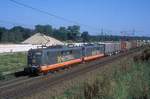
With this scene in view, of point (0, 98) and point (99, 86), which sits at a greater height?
point (99, 86)

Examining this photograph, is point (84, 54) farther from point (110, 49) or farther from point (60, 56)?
point (110, 49)

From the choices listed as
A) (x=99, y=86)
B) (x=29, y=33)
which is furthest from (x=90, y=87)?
(x=29, y=33)

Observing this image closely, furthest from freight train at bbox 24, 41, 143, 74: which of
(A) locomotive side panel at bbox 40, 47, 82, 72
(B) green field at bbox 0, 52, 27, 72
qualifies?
(B) green field at bbox 0, 52, 27, 72

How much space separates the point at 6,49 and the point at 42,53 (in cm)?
3601

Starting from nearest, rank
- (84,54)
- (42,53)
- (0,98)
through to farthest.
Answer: (0,98) → (42,53) → (84,54)

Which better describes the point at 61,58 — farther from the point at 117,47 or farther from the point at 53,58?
the point at 117,47

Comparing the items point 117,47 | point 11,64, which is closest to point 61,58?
point 11,64

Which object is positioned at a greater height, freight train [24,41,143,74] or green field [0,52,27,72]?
freight train [24,41,143,74]

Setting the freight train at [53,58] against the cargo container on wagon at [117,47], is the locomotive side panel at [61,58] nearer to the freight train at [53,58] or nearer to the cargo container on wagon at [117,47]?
the freight train at [53,58]

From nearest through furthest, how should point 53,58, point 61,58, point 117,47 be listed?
point 53,58 → point 61,58 → point 117,47

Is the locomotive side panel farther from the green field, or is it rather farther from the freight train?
the green field

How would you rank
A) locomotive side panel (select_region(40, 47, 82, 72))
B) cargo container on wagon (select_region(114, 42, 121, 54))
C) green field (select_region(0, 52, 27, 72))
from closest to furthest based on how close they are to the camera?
locomotive side panel (select_region(40, 47, 82, 72)) → green field (select_region(0, 52, 27, 72)) → cargo container on wagon (select_region(114, 42, 121, 54))

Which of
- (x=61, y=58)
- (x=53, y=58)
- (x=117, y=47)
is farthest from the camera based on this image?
(x=117, y=47)

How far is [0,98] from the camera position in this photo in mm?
19703
